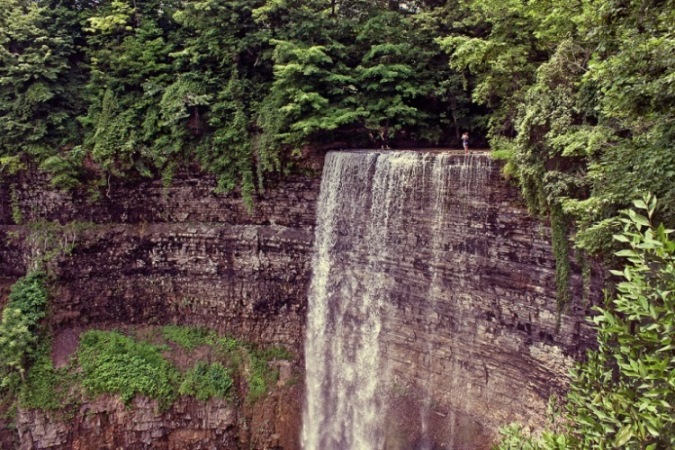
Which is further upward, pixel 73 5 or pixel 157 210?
pixel 73 5

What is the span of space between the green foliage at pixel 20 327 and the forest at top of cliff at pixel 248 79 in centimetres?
358

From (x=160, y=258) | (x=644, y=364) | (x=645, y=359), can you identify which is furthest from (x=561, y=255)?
(x=160, y=258)

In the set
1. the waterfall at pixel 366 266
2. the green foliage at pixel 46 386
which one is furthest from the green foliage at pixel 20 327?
the waterfall at pixel 366 266

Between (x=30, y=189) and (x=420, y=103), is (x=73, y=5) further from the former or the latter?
(x=420, y=103)

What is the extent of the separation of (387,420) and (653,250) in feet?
30.8

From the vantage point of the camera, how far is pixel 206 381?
13.9 metres

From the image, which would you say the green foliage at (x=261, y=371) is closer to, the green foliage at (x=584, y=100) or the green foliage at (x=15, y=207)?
the green foliage at (x=15, y=207)

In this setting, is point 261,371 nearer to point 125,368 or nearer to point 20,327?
point 125,368

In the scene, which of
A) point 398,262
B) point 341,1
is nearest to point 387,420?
point 398,262

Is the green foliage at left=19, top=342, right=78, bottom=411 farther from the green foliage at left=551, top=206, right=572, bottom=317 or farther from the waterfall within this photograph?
the green foliage at left=551, top=206, right=572, bottom=317

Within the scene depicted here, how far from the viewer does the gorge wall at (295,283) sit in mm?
9320

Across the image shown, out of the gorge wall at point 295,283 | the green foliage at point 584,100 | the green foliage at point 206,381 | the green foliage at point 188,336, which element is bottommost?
the green foliage at point 206,381

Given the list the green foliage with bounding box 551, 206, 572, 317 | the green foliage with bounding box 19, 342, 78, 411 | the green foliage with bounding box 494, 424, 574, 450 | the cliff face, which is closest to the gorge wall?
the cliff face

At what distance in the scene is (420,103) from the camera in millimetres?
13516
